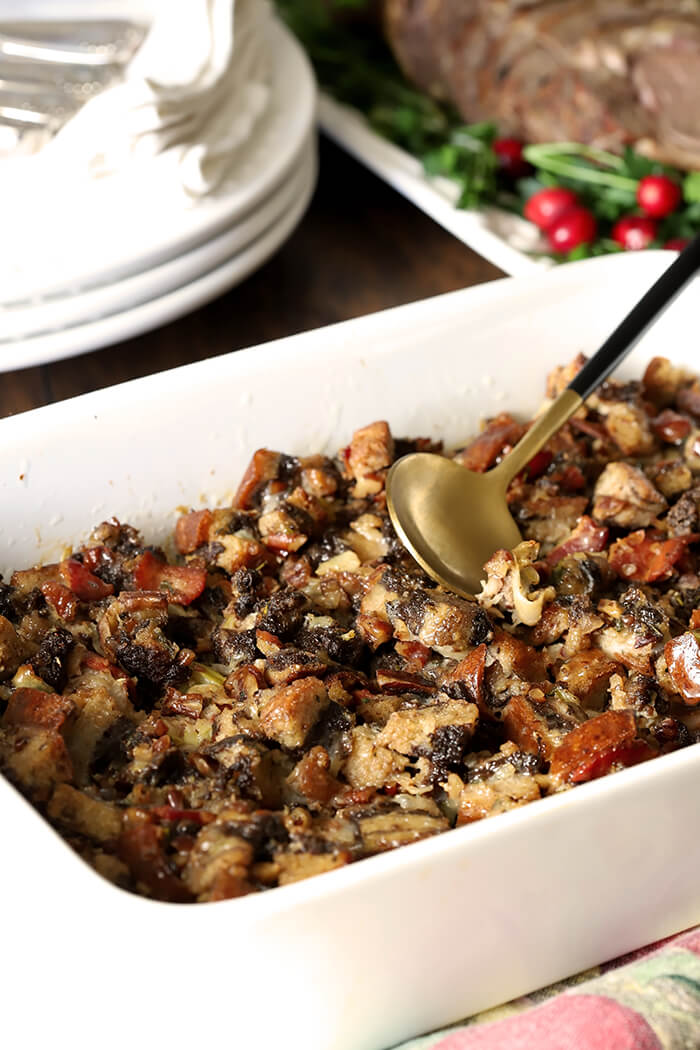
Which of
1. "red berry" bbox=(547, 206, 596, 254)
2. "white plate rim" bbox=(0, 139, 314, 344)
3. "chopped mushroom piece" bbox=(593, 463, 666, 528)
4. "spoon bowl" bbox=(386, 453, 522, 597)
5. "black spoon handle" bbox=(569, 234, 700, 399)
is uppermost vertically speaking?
"white plate rim" bbox=(0, 139, 314, 344)

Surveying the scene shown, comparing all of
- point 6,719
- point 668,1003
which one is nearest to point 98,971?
point 6,719

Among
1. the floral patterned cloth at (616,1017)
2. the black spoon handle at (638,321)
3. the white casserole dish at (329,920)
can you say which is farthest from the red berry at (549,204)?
the floral patterned cloth at (616,1017)

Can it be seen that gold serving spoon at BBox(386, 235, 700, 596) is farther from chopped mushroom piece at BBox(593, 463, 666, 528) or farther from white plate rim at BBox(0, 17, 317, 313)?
white plate rim at BBox(0, 17, 317, 313)

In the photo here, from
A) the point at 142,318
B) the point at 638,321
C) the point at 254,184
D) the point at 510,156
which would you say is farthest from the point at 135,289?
the point at 510,156

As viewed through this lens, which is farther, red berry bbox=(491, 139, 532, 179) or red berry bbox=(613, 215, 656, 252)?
red berry bbox=(491, 139, 532, 179)

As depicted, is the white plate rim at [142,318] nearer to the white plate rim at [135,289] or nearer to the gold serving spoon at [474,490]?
the white plate rim at [135,289]

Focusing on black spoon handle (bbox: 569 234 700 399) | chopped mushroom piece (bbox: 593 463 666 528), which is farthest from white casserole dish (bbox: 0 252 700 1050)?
black spoon handle (bbox: 569 234 700 399)

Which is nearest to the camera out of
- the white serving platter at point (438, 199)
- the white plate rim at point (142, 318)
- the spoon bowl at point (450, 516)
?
the spoon bowl at point (450, 516)
